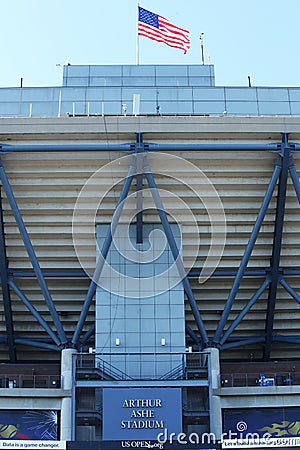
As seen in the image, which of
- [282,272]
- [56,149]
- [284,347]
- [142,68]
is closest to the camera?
[56,149]

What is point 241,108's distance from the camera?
4781 centimetres

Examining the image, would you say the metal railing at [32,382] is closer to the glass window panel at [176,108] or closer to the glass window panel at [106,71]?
the glass window panel at [176,108]

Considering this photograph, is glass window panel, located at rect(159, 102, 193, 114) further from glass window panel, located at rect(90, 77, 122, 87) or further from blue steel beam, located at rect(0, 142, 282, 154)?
blue steel beam, located at rect(0, 142, 282, 154)

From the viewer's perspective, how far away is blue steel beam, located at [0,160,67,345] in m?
38.9

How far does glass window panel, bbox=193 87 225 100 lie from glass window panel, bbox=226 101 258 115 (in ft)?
2.17

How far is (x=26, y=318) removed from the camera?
4491cm

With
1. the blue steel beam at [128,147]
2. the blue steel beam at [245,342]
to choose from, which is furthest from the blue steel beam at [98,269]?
the blue steel beam at [245,342]

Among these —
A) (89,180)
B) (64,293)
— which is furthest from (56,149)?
(64,293)

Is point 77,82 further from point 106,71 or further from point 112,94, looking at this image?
point 112,94

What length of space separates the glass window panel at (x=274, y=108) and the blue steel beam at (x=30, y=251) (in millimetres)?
16975

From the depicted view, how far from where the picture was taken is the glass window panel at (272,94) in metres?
48.2

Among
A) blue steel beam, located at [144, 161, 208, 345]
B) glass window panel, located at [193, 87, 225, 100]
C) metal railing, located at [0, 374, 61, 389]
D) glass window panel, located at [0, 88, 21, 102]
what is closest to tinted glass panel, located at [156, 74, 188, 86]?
glass window panel, located at [193, 87, 225, 100]

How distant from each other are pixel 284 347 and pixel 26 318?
15.5 meters

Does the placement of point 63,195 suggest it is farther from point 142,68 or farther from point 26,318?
point 142,68
